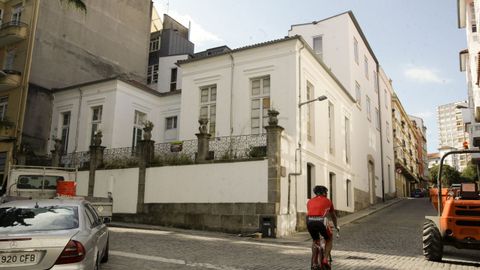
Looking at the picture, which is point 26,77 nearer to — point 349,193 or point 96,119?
point 96,119

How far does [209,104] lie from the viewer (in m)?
22.2

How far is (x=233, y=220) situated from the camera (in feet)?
54.5

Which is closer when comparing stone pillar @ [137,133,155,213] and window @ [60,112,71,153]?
stone pillar @ [137,133,155,213]

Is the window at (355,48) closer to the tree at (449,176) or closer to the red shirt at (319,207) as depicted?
the tree at (449,176)

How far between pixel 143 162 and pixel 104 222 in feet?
39.7

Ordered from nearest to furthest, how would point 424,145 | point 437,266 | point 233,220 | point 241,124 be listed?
point 437,266 < point 233,220 < point 241,124 < point 424,145

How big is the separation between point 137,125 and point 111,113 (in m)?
2.08

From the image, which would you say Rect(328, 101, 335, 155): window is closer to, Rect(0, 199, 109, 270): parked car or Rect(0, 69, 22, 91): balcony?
A: Rect(0, 199, 109, 270): parked car

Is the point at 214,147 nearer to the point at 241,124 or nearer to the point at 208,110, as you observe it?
the point at 241,124

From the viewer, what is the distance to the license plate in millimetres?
5176

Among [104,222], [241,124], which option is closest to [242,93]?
[241,124]

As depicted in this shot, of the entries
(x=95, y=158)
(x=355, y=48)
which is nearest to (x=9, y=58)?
(x=95, y=158)

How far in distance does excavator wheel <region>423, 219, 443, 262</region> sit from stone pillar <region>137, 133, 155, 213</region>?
521 inches

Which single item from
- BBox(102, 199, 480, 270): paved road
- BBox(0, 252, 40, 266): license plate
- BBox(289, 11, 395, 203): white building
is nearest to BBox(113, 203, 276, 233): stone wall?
BBox(102, 199, 480, 270): paved road
